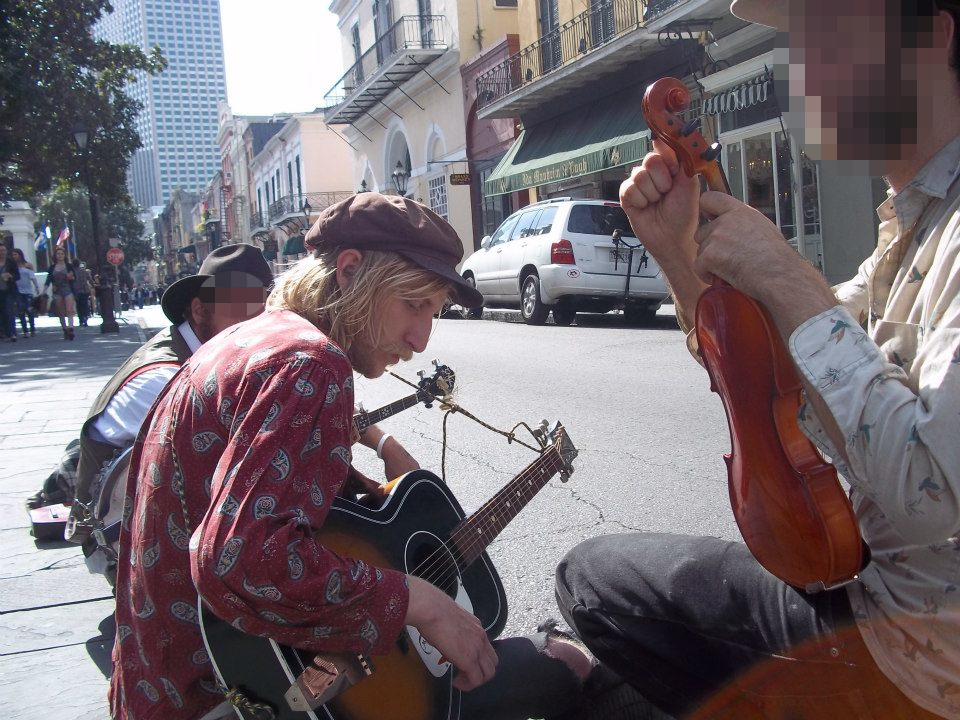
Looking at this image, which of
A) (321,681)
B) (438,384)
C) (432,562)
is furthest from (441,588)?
(438,384)

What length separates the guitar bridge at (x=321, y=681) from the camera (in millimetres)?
1557

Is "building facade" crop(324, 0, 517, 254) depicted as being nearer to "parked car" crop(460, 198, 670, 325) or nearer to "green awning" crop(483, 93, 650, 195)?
"green awning" crop(483, 93, 650, 195)

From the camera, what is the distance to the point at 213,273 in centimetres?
307

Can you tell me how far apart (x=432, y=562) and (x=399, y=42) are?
1127 inches

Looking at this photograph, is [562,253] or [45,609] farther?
[562,253]

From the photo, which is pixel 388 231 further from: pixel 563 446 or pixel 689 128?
pixel 563 446

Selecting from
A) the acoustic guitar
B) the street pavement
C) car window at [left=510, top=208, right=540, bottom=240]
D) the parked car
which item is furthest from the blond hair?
car window at [left=510, top=208, right=540, bottom=240]

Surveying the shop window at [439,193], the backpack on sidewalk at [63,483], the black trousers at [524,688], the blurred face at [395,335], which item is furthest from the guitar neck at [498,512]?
the shop window at [439,193]

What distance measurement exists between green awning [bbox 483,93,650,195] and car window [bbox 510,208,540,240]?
2564mm

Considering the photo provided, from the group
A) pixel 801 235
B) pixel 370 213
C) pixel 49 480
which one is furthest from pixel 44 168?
pixel 370 213

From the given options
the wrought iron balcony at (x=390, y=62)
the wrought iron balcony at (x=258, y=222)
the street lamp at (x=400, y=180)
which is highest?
the wrought iron balcony at (x=390, y=62)

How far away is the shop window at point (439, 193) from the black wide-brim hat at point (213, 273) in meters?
24.4

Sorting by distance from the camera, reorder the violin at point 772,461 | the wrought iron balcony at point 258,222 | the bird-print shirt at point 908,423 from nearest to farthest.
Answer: the bird-print shirt at point 908,423 < the violin at point 772,461 < the wrought iron balcony at point 258,222

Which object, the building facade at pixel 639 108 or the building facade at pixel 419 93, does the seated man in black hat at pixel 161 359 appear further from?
the building facade at pixel 419 93
